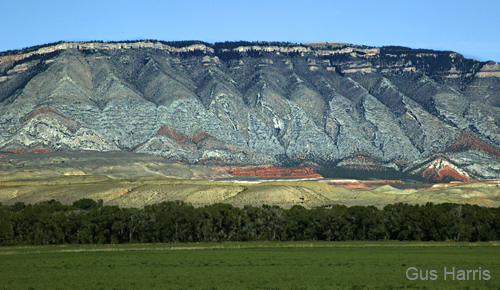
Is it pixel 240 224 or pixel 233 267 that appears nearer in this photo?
pixel 233 267

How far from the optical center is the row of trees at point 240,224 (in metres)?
97.9

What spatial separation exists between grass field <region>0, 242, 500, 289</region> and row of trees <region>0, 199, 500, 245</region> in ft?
35.9

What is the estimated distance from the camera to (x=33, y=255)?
7544 centimetres

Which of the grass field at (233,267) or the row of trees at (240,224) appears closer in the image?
the grass field at (233,267)

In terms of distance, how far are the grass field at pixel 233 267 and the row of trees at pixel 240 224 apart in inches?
431

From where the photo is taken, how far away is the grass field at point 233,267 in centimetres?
4819

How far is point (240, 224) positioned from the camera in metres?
108

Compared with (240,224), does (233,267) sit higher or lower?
higher

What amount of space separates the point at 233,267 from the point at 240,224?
155ft

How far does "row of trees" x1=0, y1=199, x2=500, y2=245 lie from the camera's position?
9794 centimetres

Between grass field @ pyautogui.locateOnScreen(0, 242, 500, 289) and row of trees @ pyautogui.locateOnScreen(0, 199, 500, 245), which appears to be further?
row of trees @ pyautogui.locateOnScreen(0, 199, 500, 245)

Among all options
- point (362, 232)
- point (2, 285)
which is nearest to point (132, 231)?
point (362, 232)

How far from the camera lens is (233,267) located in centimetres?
6041

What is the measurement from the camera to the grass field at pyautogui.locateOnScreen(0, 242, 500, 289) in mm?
48188
